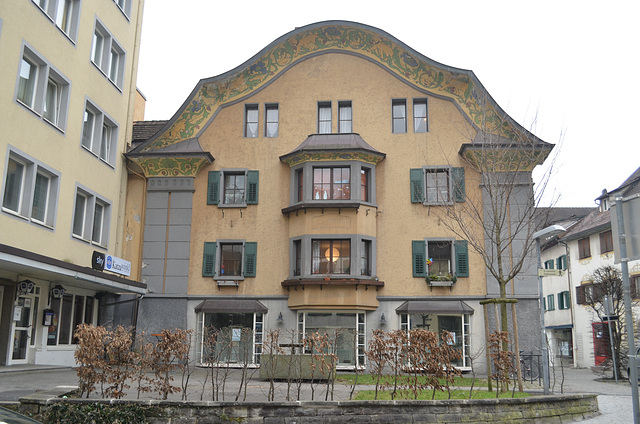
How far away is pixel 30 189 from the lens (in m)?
18.6

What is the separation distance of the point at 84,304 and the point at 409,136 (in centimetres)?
1486

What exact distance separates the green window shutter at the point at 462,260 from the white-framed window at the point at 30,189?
49.5 feet

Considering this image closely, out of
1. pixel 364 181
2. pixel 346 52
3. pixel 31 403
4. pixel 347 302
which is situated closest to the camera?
pixel 31 403

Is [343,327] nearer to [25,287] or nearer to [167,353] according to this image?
[25,287]

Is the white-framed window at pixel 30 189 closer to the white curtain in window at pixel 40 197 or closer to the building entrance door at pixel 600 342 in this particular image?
the white curtain in window at pixel 40 197

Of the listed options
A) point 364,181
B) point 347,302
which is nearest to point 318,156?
point 364,181

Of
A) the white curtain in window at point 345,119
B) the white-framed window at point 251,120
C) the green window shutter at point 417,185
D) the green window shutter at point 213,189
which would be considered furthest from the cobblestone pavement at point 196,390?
the white curtain in window at point 345,119

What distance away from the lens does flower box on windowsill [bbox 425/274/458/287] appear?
24.0 metres

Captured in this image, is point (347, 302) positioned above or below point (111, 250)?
below

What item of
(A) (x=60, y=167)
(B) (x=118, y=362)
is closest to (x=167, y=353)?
(B) (x=118, y=362)

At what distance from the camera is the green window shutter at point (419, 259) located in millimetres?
24344

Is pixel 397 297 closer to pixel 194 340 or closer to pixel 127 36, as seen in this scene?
pixel 194 340

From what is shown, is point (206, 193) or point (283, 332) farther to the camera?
point (206, 193)

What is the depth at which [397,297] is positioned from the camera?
2425cm
